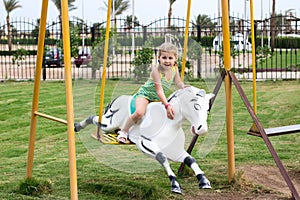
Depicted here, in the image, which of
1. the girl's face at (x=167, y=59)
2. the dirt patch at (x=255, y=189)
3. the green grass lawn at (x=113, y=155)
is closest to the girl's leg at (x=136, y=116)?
the green grass lawn at (x=113, y=155)

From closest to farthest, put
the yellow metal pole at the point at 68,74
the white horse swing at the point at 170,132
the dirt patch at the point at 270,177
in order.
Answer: the yellow metal pole at the point at 68,74 → the white horse swing at the point at 170,132 → the dirt patch at the point at 270,177

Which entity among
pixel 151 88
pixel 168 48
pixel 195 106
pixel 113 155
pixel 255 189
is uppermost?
pixel 168 48

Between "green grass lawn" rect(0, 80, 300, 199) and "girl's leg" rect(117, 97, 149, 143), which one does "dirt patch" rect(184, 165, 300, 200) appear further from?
"girl's leg" rect(117, 97, 149, 143)

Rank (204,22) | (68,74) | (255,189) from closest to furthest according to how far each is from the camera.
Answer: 1. (68,74)
2. (255,189)
3. (204,22)

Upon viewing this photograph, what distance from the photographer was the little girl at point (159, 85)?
5.26 metres

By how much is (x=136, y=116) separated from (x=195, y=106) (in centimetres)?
66

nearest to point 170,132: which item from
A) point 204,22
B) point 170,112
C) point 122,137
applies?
point 170,112

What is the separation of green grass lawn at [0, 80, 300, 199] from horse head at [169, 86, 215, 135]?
0.28m

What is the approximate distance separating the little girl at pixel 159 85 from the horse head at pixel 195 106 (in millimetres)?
143

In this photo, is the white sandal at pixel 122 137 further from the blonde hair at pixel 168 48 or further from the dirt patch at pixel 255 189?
the dirt patch at pixel 255 189

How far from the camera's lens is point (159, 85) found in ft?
17.5

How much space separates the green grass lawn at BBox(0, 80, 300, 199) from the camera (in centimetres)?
577

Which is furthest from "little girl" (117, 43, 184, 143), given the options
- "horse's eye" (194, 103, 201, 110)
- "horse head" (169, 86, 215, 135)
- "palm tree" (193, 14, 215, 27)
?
"palm tree" (193, 14, 215, 27)

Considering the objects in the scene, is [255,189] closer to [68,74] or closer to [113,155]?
[113,155]
